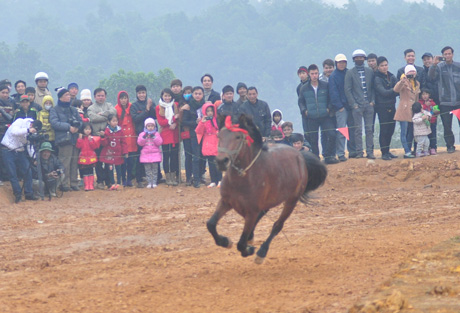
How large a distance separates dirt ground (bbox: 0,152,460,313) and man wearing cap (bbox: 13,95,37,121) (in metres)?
1.68

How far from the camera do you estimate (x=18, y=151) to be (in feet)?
51.9

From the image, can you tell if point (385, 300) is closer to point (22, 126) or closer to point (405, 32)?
point (22, 126)

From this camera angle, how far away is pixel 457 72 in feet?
57.8

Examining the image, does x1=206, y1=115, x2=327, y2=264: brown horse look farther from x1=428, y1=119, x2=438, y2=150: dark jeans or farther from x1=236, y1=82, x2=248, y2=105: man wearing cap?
x1=428, y1=119, x2=438, y2=150: dark jeans

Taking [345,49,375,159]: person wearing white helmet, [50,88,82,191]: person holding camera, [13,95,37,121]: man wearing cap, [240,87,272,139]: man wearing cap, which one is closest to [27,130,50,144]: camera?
[50,88,82,191]: person holding camera

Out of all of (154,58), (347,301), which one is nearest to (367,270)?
(347,301)

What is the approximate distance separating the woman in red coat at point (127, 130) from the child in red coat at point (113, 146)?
5.2 inches

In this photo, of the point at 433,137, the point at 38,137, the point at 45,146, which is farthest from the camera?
the point at 433,137

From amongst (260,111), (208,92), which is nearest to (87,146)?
(208,92)

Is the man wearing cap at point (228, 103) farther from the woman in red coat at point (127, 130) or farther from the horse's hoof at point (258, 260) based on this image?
the horse's hoof at point (258, 260)

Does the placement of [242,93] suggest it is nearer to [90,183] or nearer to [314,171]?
[90,183]

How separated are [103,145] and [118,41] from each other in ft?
413

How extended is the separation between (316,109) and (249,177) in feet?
29.0

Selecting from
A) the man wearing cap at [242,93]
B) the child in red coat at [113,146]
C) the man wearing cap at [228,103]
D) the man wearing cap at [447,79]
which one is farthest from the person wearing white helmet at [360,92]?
the child in red coat at [113,146]
